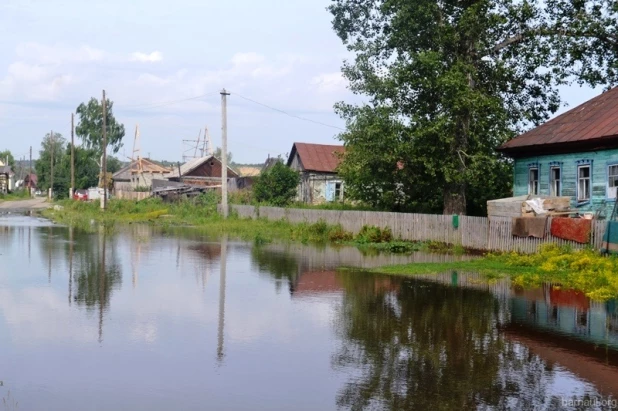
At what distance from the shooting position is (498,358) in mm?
10367

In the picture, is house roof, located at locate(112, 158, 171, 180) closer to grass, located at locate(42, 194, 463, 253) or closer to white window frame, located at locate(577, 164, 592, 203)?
grass, located at locate(42, 194, 463, 253)

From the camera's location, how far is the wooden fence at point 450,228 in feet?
82.3

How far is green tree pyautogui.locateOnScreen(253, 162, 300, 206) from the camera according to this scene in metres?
53.2

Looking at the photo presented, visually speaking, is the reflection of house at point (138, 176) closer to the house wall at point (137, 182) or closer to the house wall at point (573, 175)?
the house wall at point (137, 182)

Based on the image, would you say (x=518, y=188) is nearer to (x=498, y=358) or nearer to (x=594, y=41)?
(x=594, y=41)

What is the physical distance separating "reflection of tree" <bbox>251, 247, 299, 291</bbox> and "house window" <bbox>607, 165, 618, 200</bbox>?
11140 millimetres

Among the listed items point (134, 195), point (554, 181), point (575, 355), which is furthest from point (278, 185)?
point (575, 355)

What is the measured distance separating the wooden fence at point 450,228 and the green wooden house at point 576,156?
3374 millimetres

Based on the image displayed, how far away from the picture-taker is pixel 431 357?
10.3m

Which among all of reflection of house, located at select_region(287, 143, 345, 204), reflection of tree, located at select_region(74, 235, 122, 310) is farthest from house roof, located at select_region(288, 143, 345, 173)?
reflection of tree, located at select_region(74, 235, 122, 310)

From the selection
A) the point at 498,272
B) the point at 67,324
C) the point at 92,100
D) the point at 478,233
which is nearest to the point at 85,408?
the point at 67,324

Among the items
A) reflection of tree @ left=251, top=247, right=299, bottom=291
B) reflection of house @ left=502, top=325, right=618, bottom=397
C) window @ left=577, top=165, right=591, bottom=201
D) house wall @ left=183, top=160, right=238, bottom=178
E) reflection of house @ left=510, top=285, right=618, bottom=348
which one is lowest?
reflection of house @ left=502, top=325, right=618, bottom=397

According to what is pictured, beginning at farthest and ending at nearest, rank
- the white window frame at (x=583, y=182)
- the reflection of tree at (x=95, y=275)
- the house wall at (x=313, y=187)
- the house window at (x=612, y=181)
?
the house wall at (x=313, y=187), the white window frame at (x=583, y=182), the house window at (x=612, y=181), the reflection of tree at (x=95, y=275)

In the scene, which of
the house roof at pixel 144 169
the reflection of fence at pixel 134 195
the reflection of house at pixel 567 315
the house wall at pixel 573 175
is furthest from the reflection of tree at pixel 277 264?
the house roof at pixel 144 169
